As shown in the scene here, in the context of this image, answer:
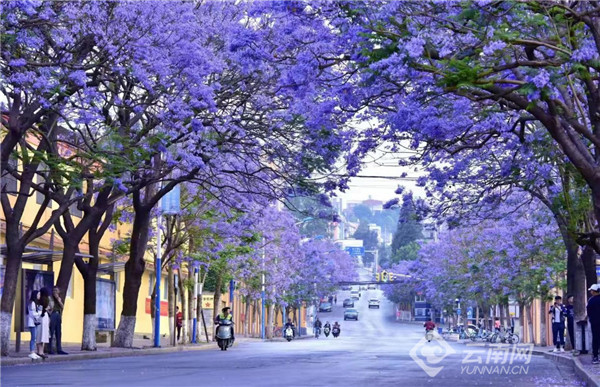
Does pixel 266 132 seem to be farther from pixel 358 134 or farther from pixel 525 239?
pixel 525 239

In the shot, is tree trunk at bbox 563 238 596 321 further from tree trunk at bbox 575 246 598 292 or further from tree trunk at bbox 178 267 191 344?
tree trunk at bbox 178 267 191 344

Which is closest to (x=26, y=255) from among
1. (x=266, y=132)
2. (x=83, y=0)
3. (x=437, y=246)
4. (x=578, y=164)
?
(x=266, y=132)

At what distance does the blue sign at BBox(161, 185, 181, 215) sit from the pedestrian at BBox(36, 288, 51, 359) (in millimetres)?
10192

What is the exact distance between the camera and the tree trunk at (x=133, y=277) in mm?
34250

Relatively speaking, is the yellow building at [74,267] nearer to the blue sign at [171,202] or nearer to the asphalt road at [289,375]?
the blue sign at [171,202]

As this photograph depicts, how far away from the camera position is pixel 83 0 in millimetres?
21406

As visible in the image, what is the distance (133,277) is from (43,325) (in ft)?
25.9

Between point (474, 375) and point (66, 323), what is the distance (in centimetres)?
2755

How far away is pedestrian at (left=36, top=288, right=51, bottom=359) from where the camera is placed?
26.6 metres

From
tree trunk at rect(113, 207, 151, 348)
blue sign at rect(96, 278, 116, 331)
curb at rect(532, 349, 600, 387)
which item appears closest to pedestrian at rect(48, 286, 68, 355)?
tree trunk at rect(113, 207, 151, 348)

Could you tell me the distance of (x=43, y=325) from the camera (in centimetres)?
2700

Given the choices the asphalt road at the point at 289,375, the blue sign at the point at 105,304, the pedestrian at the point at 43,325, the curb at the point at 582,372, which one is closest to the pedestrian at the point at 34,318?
the pedestrian at the point at 43,325

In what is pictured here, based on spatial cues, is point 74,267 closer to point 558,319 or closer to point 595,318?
point 558,319

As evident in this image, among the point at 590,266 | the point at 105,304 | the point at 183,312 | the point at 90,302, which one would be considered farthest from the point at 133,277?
the point at 183,312
